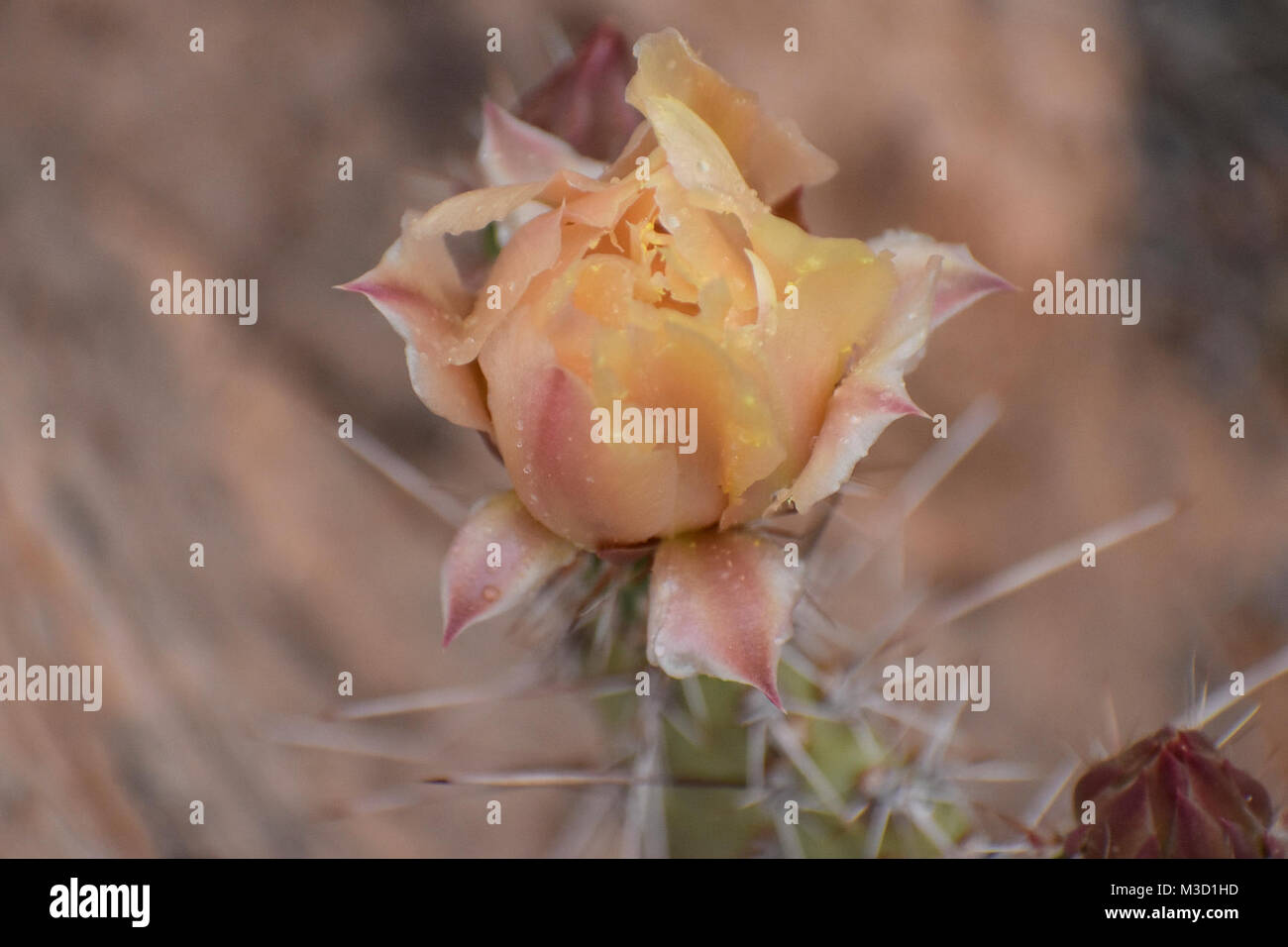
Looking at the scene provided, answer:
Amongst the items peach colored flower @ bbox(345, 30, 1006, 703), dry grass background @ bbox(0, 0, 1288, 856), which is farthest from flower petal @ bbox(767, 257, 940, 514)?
dry grass background @ bbox(0, 0, 1288, 856)

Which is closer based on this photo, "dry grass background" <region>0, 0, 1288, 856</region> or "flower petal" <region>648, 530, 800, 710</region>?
"flower petal" <region>648, 530, 800, 710</region>

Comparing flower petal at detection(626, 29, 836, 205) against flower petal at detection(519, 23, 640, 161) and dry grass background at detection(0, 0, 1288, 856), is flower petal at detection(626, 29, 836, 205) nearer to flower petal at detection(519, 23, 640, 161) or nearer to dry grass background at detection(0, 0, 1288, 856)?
flower petal at detection(519, 23, 640, 161)

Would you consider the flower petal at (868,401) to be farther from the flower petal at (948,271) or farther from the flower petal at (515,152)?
the flower petal at (515,152)

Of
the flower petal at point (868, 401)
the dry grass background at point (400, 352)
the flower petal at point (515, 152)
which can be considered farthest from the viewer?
the dry grass background at point (400, 352)

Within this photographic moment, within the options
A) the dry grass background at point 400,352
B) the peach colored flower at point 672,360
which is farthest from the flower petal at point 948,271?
the dry grass background at point 400,352

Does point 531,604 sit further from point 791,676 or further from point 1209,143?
point 1209,143

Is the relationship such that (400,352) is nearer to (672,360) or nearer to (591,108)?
(591,108)
